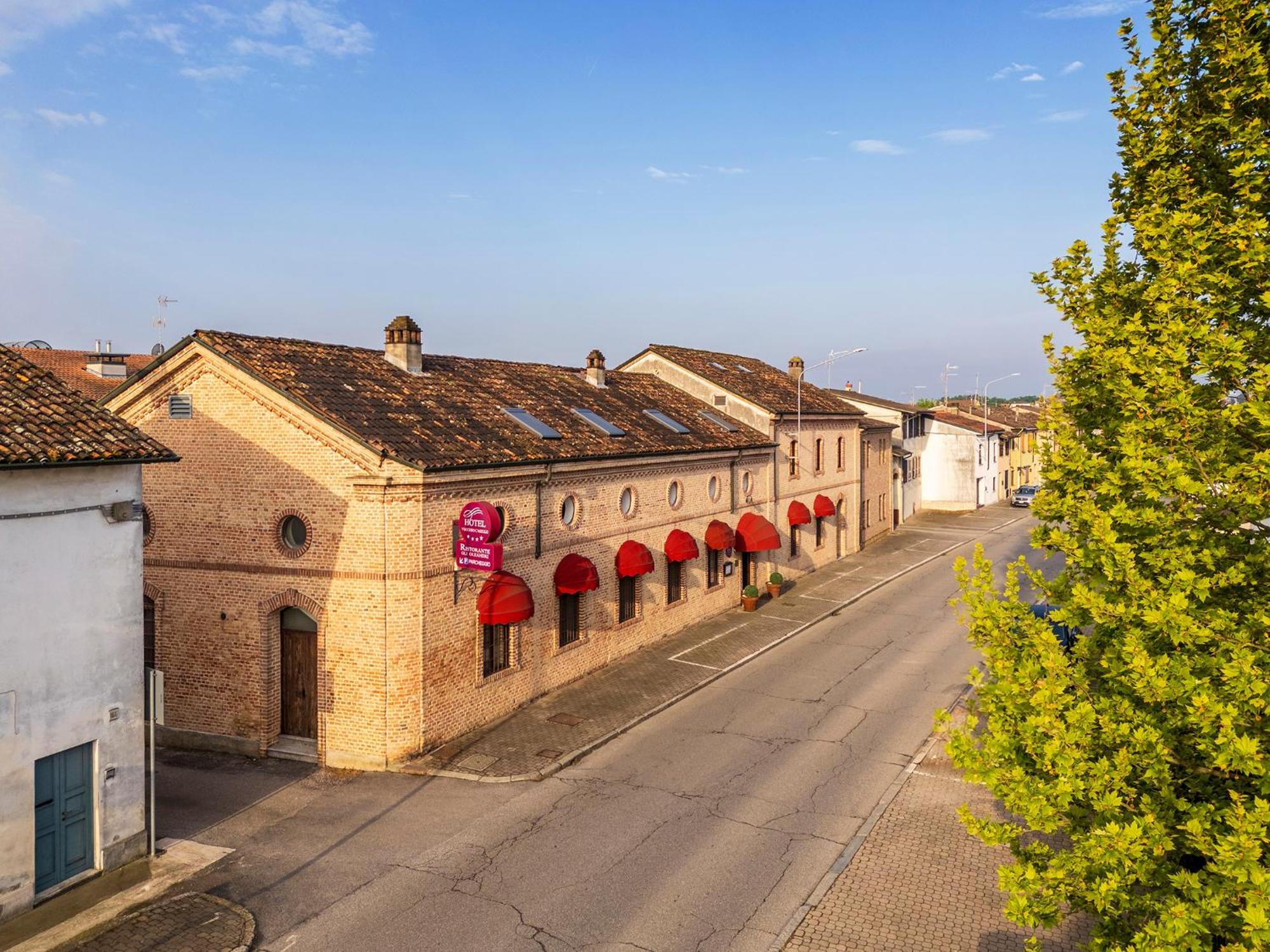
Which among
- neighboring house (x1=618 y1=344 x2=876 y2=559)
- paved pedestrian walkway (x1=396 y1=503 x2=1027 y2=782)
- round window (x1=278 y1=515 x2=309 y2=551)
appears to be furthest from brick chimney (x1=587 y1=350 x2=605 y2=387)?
round window (x1=278 y1=515 x2=309 y2=551)

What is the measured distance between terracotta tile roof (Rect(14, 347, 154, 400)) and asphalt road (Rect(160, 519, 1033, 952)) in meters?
21.6

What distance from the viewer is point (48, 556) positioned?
11.8 m

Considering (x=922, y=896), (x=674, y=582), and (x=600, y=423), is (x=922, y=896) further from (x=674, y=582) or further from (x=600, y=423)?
(x=600, y=423)

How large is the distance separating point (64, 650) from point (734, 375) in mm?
28280

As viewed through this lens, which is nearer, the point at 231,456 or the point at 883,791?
the point at 883,791

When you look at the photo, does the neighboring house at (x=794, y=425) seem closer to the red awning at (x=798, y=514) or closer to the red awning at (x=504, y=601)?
the red awning at (x=798, y=514)

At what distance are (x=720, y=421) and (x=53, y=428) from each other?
75.7ft

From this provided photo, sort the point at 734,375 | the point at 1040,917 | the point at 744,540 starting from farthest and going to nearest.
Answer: the point at 734,375 → the point at 744,540 → the point at 1040,917

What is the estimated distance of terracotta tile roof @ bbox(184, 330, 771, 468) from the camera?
58.8 feet

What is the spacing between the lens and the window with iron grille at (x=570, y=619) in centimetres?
2205

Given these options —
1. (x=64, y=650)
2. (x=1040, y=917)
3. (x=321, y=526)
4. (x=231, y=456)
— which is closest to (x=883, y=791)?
(x=1040, y=917)

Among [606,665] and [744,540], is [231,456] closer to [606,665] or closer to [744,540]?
[606,665]

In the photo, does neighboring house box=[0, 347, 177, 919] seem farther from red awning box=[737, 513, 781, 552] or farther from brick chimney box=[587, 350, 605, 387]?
red awning box=[737, 513, 781, 552]

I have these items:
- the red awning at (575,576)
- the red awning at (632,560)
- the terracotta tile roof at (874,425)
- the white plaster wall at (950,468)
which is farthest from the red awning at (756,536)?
the white plaster wall at (950,468)
